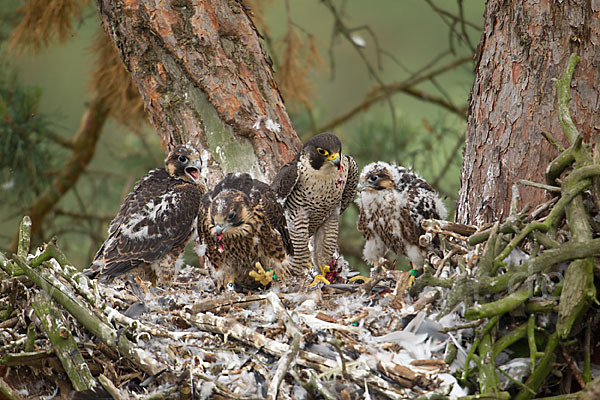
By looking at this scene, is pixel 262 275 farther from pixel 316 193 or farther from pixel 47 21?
pixel 47 21

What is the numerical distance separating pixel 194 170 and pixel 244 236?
2.58 ft

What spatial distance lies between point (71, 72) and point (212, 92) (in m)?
8.25

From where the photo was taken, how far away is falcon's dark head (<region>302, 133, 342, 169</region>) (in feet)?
11.5

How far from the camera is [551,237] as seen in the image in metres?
2.18

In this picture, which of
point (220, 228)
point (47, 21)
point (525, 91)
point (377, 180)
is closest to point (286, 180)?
point (377, 180)

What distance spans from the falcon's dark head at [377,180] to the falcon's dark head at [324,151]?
154 millimetres

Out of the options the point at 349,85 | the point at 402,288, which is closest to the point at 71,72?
the point at 349,85

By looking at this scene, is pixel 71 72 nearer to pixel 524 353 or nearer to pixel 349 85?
pixel 349 85

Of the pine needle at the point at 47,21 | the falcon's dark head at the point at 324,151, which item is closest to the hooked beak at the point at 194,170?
the falcon's dark head at the point at 324,151

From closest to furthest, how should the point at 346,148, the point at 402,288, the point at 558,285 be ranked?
the point at 558,285, the point at 402,288, the point at 346,148

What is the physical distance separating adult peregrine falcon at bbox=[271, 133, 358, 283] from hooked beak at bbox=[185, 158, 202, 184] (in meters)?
0.40

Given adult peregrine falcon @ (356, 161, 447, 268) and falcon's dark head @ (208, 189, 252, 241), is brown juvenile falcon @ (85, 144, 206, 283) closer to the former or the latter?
falcon's dark head @ (208, 189, 252, 241)

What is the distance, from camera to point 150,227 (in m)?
3.46

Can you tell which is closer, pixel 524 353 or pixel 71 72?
pixel 524 353
